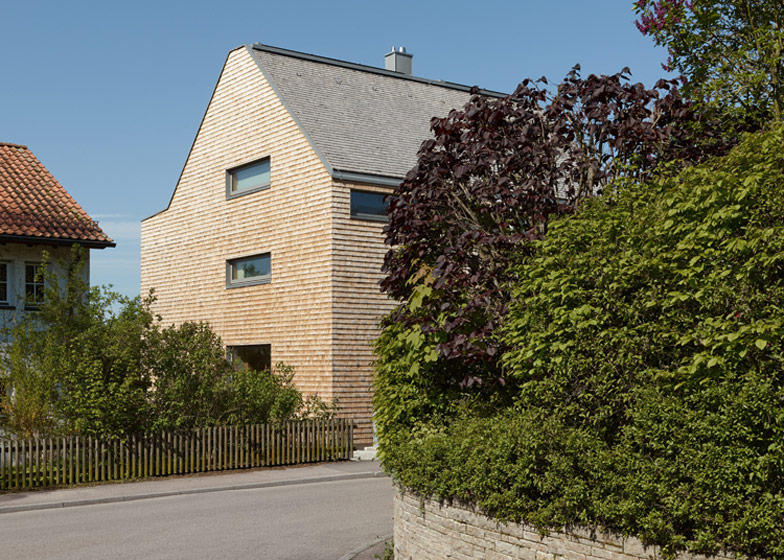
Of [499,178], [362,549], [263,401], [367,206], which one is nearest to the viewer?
[499,178]

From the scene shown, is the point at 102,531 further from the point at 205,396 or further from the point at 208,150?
the point at 208,150

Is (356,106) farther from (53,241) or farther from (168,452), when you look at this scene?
(168,452)

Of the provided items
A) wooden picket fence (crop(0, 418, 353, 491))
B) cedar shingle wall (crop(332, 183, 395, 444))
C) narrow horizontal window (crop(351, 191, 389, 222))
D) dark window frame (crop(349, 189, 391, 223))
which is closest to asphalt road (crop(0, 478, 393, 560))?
wooden picket fence (crop(0, 418, 353, 491))

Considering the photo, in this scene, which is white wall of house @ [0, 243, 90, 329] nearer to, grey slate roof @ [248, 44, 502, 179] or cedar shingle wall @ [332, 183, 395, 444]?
cedar shingle wall @ [332, 183, 395, 444]

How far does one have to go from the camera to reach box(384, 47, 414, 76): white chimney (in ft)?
97.0

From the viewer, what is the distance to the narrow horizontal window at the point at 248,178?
2381 cm

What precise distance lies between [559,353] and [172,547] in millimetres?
5882

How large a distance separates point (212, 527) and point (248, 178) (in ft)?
47.3

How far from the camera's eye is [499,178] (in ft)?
29.3

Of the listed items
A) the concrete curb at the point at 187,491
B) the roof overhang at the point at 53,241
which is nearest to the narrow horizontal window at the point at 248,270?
the roof overhang at the point at 53,241

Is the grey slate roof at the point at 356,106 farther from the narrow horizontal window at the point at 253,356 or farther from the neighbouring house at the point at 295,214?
the narrow horizontal window at the point at 253,356

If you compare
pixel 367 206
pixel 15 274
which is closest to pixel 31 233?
pixel 15 274

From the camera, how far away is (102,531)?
1170cm

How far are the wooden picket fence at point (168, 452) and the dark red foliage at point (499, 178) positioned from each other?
9.50m
